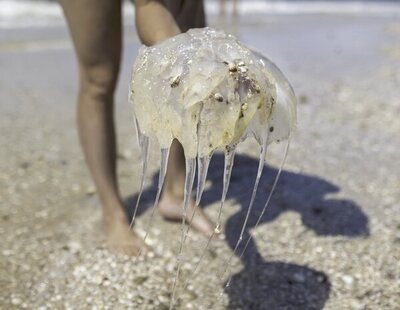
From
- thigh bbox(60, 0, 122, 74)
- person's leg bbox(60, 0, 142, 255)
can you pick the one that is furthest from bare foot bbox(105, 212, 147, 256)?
thigh bbox(60, 0, 122, 74)

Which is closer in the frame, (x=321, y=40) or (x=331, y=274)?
(x=331, y=274)

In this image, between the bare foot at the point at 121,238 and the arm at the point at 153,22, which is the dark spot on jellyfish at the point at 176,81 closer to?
the arm at the point at 153,22

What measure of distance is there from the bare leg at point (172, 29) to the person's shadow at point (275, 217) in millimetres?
201

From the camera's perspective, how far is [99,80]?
2.63 meters

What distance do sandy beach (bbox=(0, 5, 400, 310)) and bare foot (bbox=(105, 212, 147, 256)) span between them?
1.8 inches

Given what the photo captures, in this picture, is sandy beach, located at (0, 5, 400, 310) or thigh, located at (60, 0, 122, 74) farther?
thigh, located at (60, 0, 122, 74)

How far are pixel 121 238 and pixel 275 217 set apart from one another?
0.83 metres

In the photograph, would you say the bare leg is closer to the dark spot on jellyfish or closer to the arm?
the arm

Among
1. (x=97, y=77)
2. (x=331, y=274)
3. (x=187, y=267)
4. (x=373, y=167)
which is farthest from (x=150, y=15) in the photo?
(x=373, y=167)

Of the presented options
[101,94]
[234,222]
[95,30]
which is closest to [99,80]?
[101,94]

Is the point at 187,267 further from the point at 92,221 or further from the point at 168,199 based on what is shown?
the point at 92,221

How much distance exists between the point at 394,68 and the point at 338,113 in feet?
8.32

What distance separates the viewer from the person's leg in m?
2.50

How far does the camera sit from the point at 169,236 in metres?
2.84
